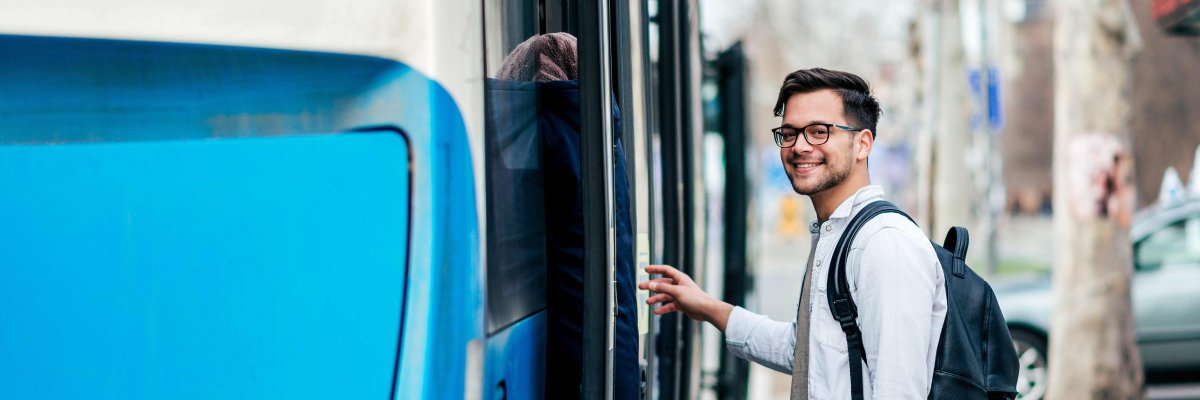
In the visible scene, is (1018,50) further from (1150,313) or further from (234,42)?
(234,42)

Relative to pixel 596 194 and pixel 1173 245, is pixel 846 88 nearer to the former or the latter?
pixel 596 194

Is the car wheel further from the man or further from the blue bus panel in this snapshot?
the blue bus panel

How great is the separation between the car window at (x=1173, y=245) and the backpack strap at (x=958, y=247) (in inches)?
268

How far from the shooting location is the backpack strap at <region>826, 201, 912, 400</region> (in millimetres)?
2025

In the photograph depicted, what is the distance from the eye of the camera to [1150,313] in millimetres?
8109

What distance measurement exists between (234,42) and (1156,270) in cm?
775

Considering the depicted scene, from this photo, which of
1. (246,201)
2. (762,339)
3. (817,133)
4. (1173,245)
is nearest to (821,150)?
(817,133)

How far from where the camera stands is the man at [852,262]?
1954 millimetres

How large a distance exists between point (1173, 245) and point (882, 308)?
7302 mm

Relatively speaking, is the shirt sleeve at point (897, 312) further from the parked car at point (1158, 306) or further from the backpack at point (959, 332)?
the parked car at point (1158, 306)

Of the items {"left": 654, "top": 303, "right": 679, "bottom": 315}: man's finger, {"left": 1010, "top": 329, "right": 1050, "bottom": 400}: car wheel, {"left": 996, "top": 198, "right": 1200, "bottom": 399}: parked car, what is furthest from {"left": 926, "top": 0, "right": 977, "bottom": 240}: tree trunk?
A: {"left": 654, "top": 303, "right": 679, "bottom": 315}: man's finger

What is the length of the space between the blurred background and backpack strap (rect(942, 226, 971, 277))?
927 mm

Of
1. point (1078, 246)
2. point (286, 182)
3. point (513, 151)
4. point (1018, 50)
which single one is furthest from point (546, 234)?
point (1018, 50)

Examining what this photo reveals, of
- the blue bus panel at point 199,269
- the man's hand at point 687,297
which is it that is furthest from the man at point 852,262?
the blue bus panel at point 199,269
